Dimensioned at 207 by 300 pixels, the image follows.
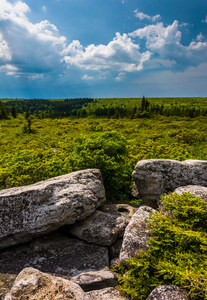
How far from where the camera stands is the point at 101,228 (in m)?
8.72

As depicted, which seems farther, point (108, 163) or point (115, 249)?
point (108, 163)

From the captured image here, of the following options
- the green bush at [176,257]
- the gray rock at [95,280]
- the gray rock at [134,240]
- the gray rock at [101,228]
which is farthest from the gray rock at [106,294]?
the gray rock at [101,228]

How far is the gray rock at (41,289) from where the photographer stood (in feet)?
16.7

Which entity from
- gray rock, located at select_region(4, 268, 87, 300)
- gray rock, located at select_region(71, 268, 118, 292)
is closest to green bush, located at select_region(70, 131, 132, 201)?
gray rock, located at select_region(71, 268, 118, 292)

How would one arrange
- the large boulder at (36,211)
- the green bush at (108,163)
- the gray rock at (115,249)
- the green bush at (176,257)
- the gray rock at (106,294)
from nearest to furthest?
the green bush at (176,257)
the gray rock at (106,294)
the large boulder at (36,211)
the gray rock at (115,249)
the green bush at (108,163)

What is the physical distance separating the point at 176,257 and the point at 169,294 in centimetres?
128

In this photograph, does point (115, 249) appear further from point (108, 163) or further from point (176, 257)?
point (108, 163)

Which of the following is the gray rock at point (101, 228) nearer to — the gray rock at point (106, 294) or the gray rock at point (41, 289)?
the gray rock at point (106, 294)

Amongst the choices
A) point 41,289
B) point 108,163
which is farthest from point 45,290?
point 108,163

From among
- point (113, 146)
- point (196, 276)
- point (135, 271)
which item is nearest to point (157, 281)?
point (135, 271)

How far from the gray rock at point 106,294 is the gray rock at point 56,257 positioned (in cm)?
126

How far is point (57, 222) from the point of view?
818 centimetres

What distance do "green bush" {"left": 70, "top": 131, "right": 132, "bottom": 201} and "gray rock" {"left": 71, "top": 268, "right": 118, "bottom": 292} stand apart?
21.1 ft

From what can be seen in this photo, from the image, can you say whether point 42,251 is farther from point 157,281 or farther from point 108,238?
point 157,281
